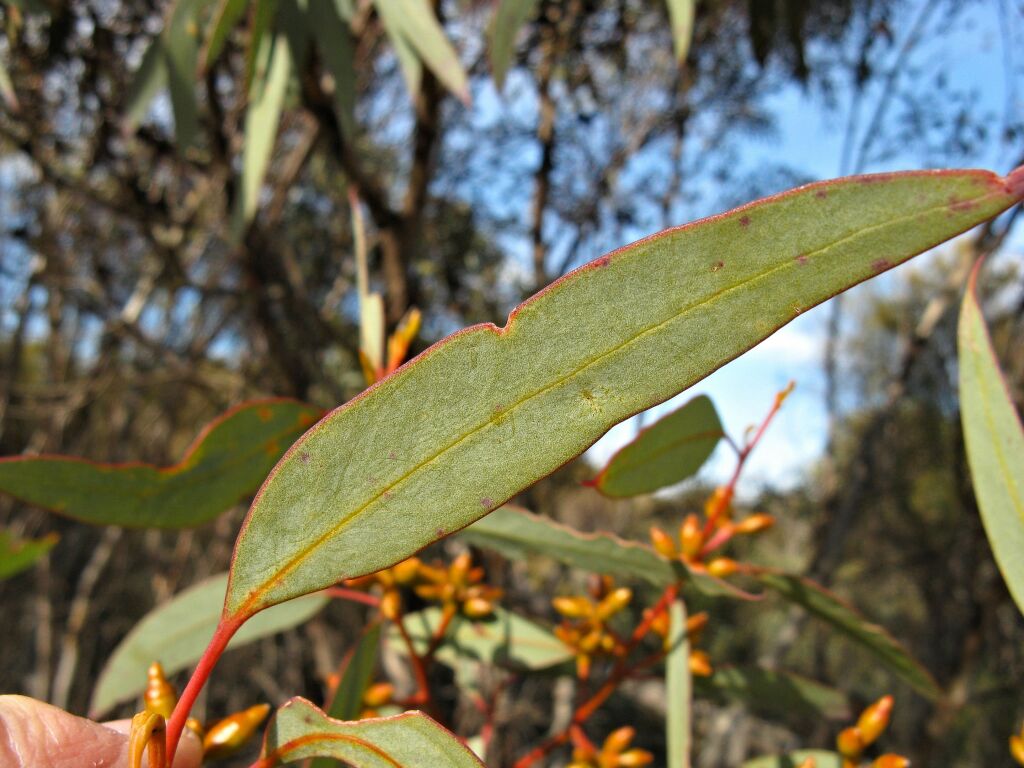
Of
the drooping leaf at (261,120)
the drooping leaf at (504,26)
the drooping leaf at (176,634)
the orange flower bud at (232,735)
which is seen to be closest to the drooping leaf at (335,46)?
the drooping leaf at (261,120)

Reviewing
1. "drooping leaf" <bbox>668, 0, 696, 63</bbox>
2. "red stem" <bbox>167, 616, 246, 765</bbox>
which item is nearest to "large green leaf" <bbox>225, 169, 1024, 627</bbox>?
"red stem" <bbox>167, 616, 246, 765</bbox>

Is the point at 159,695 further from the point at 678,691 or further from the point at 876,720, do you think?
the point at 876,720

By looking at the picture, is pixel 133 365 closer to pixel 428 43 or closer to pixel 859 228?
pixel 428 43

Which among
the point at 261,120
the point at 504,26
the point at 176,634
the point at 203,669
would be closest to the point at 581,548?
the point at 203,669

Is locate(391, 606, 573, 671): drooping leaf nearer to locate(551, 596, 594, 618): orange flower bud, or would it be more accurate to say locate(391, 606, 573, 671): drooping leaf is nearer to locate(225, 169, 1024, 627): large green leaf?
locate(551, 596, 594, 618): orange flower bud

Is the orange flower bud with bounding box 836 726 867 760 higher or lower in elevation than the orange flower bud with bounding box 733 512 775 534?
lower

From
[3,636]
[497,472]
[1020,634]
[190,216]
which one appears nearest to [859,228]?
[497,472]
